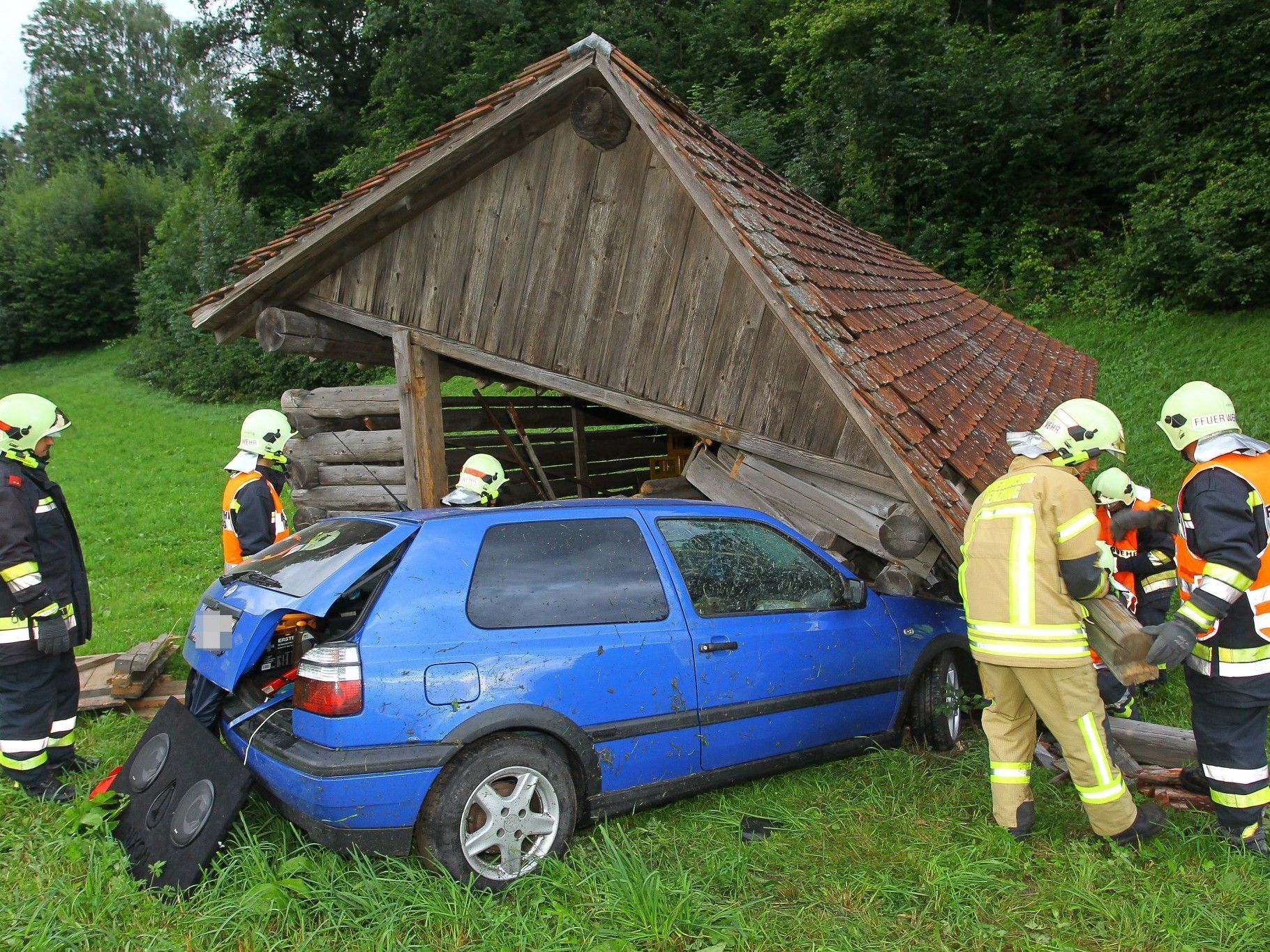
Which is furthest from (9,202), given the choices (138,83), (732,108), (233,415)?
(732,108)

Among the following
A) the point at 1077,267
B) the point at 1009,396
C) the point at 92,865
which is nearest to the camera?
the point at 92,865

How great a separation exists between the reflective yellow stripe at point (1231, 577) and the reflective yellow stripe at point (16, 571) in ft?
17.7

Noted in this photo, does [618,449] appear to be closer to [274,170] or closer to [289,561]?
[289,561]

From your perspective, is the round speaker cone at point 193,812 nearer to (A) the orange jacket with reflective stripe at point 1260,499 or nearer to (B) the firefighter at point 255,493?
(B) the firefighter at point 255,493

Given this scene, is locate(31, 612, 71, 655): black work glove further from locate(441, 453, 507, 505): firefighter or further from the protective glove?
the protective glove

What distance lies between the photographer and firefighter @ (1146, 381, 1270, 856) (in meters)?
3.69

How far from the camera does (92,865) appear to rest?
3605mm

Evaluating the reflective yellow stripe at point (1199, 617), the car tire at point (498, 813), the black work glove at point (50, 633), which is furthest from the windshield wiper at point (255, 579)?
the reflective yellow stripe at point (1199, 617)

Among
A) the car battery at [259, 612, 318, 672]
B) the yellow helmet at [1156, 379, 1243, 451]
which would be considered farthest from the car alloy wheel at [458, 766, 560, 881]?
the yellow helmet at [1156, 379, 1243, 451]

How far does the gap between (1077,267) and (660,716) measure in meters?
17.1

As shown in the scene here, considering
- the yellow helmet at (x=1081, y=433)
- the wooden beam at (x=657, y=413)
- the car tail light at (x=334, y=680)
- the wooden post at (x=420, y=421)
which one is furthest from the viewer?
the wooden post at (x=420, y=421)

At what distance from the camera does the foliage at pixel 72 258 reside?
126ft

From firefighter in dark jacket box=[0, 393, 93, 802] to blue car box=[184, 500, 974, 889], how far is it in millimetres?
955

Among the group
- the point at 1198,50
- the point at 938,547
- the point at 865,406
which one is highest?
the point at 1198,50
